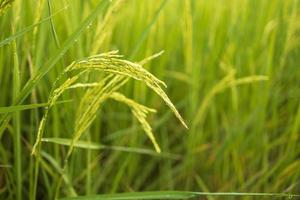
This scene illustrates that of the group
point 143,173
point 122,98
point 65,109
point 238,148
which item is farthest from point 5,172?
point 238,148

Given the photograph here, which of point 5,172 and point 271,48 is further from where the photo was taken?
point 271,48

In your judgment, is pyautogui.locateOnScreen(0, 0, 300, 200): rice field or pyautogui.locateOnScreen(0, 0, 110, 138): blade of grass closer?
pyautogui.locateOnScreen(0, 0, 110, 138): blade of grass

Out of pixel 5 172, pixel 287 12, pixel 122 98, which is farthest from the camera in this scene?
pixel 287 12

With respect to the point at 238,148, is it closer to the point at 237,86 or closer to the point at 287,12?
the point at 237,86

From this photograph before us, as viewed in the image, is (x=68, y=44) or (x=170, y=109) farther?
(x=170, y=109)

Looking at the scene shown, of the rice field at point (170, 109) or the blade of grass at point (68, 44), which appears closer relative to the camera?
the blade of grass at point (68, 44)

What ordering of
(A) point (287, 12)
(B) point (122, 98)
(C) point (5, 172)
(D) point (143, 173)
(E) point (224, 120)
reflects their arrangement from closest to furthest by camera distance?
1. (B) point (122, 98)
2. (C) point (5, 172)
3. (D) point (143, 173)
4. (E) point (224, 120)
5. (A) point (287, 12)

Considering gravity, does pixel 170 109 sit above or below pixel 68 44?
below

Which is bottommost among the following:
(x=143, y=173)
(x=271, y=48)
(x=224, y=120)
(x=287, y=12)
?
(x=143, y=173)
